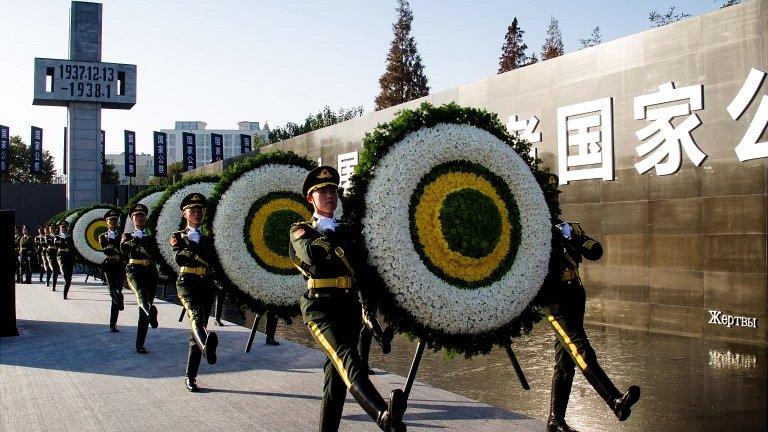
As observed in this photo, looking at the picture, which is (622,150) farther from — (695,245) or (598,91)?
(695,245)

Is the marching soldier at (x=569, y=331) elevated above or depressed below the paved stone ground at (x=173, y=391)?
above

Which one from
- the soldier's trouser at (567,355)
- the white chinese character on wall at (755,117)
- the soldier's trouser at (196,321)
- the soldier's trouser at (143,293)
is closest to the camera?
the soldier's trouser at (567,355)

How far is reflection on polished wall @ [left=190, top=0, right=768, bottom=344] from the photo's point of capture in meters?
11.6

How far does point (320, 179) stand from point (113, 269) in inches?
394

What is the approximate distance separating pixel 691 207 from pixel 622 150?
184 centimetres

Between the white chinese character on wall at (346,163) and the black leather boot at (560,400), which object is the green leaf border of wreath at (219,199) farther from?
the white chinese character on wall at (346,163)

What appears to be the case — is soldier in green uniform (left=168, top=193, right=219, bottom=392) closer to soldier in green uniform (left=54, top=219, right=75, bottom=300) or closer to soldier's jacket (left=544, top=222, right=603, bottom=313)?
soldier's jacket (left=544, top=222, right=603, bottom=313)

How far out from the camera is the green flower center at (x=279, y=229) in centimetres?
1019

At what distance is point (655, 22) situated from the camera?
2092 inches

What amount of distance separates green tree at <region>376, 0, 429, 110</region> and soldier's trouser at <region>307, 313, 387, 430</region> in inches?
2258

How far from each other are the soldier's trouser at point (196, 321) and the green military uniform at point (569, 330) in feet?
12.5

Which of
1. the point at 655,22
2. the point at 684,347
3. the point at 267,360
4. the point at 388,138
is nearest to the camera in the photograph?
the point at 388,138

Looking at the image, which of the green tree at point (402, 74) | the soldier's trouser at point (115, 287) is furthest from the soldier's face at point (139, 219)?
the green tree at point (402, 74)

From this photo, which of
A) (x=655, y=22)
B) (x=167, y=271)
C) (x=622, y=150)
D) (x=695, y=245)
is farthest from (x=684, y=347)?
(x=655, y=22)
